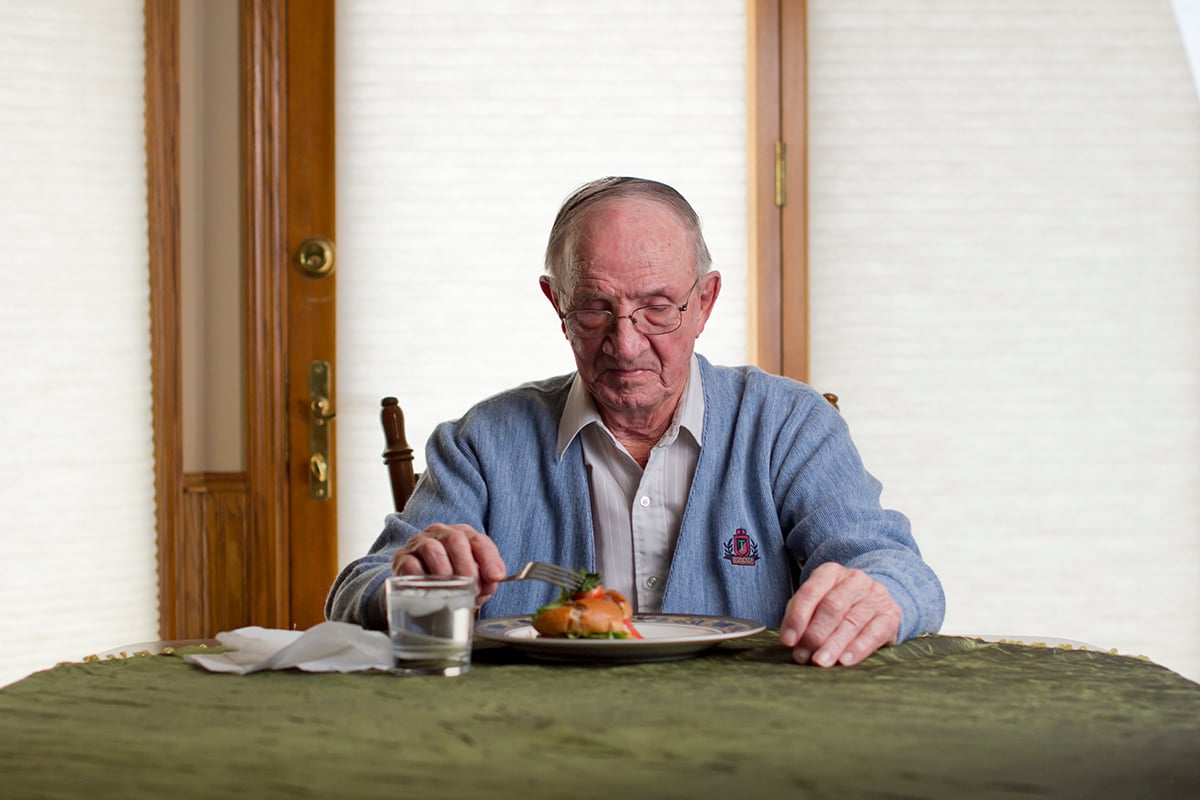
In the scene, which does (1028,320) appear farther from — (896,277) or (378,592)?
(378,592)

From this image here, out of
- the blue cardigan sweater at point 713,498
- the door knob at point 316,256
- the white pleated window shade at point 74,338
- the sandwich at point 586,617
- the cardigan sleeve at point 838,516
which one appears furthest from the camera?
the door knob at point 316,256

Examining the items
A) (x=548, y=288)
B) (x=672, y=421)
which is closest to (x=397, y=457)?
(x=548, y=288)

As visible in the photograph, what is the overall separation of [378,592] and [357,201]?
→ 189cm

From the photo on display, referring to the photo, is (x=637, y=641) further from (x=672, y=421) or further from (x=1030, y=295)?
(x=1030, y=295)

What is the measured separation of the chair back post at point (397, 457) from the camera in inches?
88.3

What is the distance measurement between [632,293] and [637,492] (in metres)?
0.29

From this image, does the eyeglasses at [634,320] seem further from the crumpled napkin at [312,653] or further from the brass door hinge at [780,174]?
the brass door hinge at [780,174]

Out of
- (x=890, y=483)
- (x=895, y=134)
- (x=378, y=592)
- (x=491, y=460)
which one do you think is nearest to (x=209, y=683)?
(x=378, y=592)

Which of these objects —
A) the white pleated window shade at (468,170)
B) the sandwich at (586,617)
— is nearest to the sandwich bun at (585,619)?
the sandwich at (586,617)

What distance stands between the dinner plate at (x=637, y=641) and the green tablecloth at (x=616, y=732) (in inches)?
0.9

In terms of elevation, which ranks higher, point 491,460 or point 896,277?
point 896,277

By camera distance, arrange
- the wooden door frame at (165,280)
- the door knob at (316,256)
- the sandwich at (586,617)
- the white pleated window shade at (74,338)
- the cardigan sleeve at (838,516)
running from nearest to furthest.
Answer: the sandwich at (586,617)
the cardigan sleeve at (838,516)
the white pleated window shade at (74,338)
the wooden door frame at (165,280)
the door knob at (316,256)

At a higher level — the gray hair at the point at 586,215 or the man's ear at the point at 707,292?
the gray hair at the point at 586,215

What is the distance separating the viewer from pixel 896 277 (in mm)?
3162
